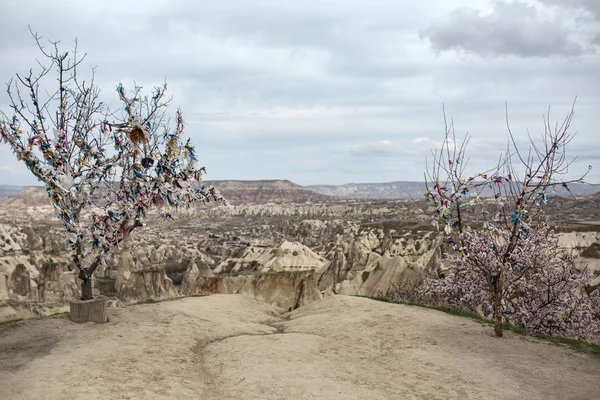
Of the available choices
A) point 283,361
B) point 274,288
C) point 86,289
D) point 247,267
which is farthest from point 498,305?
point 247,267

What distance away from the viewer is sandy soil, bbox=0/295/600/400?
802 centimetres

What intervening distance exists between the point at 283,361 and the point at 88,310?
17.3 ft

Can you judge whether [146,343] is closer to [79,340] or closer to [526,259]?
[79,340]

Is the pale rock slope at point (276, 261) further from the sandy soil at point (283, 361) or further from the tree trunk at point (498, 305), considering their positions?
the tree trunk at point (498, 305)

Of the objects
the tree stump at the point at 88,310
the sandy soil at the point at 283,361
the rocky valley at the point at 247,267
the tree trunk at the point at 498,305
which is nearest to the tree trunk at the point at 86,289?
the tree stump at the point at 88,310

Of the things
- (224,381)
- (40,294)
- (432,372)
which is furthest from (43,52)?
(40,294)

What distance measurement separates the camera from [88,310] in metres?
11.8

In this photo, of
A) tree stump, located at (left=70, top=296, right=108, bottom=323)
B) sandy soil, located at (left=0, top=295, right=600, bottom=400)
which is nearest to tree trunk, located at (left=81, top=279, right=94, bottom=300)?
tree stump, located at (left=70, top=296, right=108, bottom=323)

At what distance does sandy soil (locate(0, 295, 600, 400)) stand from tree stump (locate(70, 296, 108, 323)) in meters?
0.30

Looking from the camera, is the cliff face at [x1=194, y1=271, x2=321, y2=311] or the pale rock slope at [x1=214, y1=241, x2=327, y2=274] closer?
the cliff face at [x1=194, y1=271, x2=321, y2=311]

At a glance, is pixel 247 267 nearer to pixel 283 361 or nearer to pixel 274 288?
pixel 274 288

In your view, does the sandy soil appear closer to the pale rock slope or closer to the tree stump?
the tree stump

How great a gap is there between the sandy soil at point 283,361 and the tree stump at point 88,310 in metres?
0.30

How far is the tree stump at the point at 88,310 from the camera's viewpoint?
11688mm
